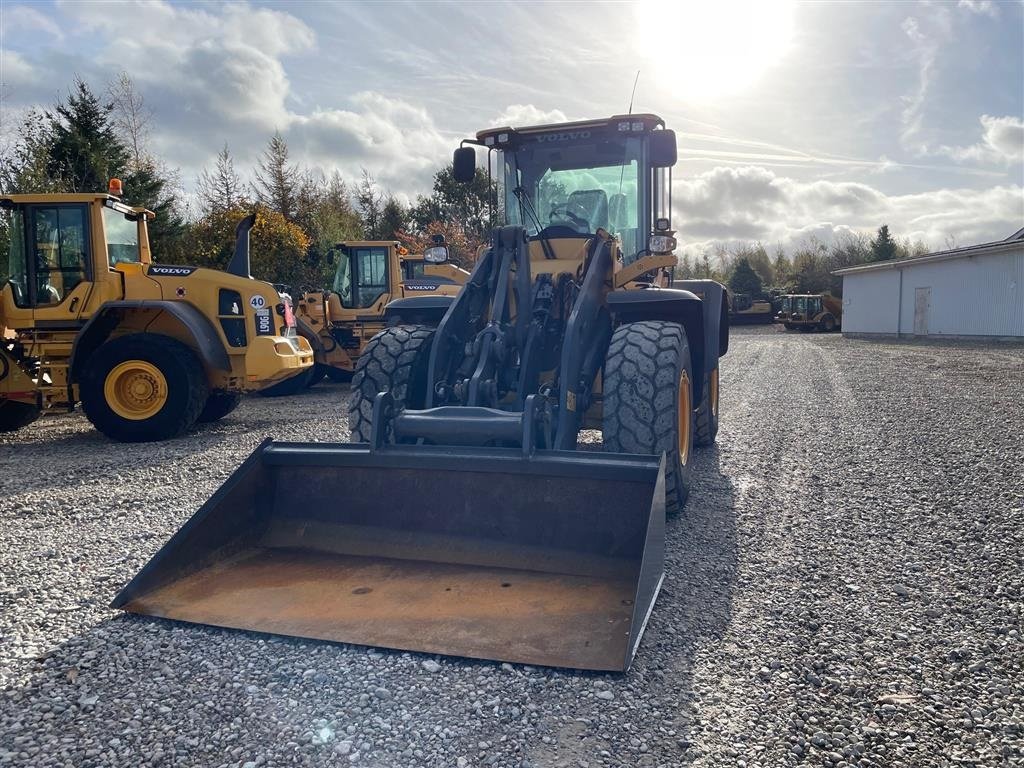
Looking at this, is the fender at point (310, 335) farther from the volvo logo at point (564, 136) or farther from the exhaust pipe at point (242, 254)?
the volvo logo at point (564, 136)

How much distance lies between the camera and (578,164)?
6.10 metres

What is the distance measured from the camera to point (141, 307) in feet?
27.4

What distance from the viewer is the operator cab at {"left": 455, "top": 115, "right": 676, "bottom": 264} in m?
5.88

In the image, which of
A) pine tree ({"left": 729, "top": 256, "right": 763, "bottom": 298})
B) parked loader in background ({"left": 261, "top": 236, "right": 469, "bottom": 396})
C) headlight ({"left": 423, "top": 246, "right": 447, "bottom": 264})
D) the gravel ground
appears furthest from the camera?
pine tree ({"left": 729, "top": 256, "right": 763, "bottom": 298})

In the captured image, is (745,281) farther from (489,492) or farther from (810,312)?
(489,492)

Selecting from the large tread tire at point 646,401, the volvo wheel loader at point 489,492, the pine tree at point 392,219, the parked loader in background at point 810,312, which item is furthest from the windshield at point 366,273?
the parked loader in background at point 810,312

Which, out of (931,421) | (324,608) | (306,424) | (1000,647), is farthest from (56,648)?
(931,421)

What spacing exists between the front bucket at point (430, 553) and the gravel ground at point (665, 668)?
120 mm

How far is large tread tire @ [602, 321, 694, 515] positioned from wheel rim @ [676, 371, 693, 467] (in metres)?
0.36

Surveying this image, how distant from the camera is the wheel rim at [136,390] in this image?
8.23 metres

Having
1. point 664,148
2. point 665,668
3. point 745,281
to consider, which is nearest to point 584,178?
point 664,148

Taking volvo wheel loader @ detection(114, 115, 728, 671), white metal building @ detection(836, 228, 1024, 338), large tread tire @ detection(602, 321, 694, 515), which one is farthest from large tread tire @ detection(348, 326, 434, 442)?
white metal building @ detection(836, 228, 1024, 338)

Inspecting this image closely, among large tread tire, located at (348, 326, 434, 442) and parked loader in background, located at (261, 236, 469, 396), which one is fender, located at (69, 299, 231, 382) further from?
parked loader in background, located at (261, 236, 469, 396)

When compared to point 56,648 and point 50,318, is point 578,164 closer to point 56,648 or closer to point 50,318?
point 56,648
